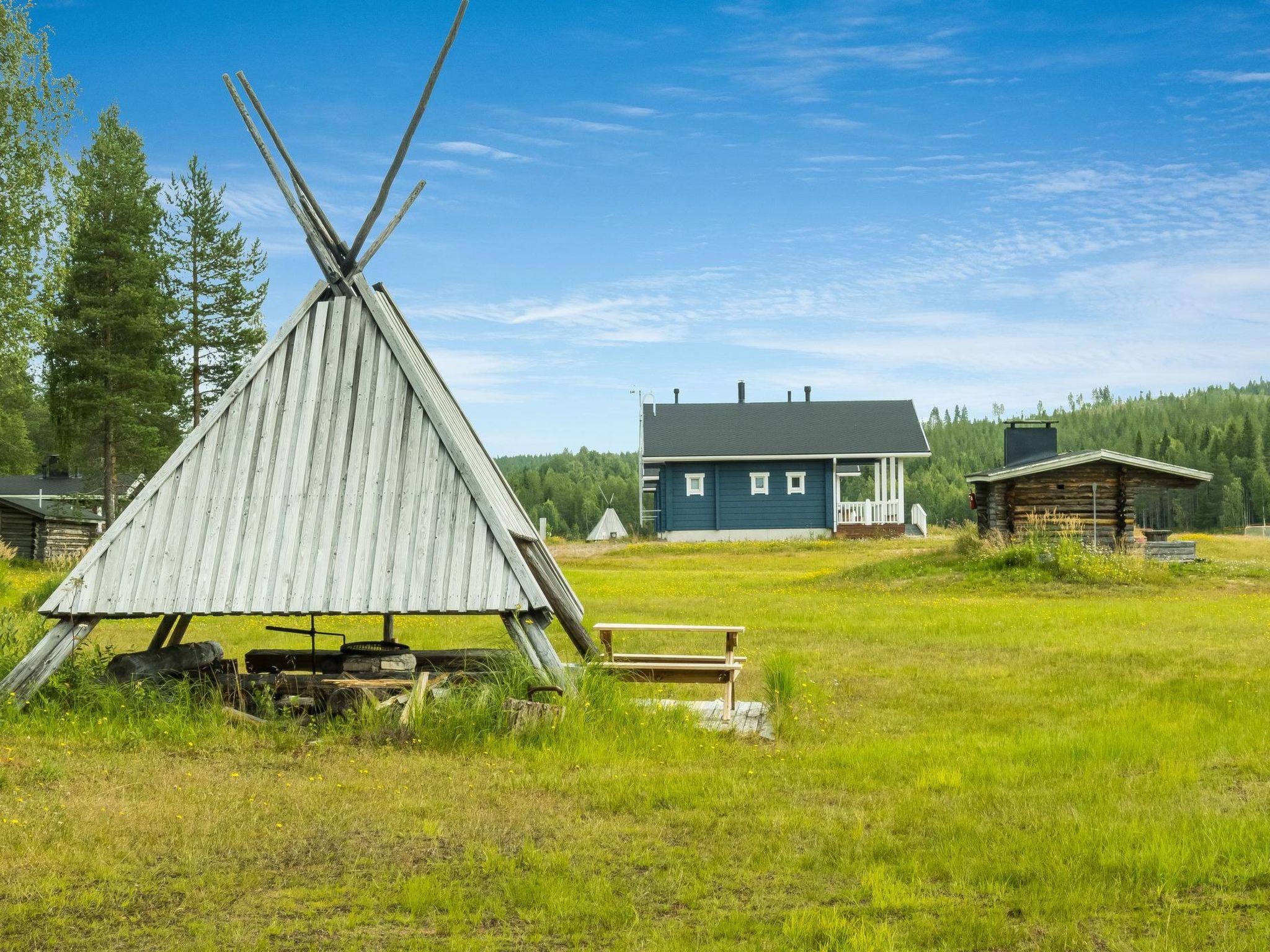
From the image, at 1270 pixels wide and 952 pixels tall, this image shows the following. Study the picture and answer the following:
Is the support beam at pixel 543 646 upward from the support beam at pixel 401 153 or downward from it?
downward

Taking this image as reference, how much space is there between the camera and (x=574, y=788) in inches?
335

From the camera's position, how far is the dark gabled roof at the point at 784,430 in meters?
49.3

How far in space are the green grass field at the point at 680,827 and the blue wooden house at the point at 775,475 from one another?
35.7 meters

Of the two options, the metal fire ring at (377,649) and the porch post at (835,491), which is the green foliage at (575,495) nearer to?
the porch post at (835,491)

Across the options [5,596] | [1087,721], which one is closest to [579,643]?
[1087,721]

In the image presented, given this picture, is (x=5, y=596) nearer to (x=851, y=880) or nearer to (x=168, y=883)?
(x=168, y=883)

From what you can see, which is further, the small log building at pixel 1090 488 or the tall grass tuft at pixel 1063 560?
the small log building at pixel 1090 488

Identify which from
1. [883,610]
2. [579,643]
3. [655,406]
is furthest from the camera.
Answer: [655,406]

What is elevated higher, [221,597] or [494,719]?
[221,597]

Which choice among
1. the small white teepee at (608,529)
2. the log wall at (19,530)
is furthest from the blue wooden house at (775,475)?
the log wall at (19,530)

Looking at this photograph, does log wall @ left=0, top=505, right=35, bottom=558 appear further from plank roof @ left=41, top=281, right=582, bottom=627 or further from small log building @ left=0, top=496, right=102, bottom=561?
plank roof @ left=41, top=281, right=582, bottom=627

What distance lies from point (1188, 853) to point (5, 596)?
22.6 meters

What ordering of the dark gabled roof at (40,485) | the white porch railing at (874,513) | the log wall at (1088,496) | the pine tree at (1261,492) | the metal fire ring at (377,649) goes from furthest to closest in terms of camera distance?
the pine tree at (1261,492) < the dark gabled roof at (40,485) < the white porch railing at (874,513) < the log wall at (1088,496) < the metal fire ring at (377,649)

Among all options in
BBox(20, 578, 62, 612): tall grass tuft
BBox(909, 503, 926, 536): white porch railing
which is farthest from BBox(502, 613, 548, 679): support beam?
BBox(909, 503, 926, 536): white porch railing
